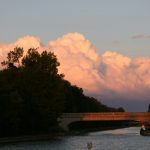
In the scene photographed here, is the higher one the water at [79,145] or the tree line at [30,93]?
the tree line at [30,93]

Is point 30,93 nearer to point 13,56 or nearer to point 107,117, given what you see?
point 13,56

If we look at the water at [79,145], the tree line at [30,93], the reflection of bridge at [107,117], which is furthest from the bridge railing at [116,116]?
the water at [79,145]

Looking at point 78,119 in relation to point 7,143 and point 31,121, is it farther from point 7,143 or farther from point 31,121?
point 7,143

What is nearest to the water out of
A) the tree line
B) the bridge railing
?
the tree line

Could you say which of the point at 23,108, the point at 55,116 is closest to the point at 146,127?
the point at 55,116

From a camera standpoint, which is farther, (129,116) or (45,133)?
(129,116)

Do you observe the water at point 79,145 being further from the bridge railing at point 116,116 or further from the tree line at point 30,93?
the bridge railing at point 116,116

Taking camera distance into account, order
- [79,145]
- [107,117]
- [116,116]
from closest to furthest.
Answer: [79,145] → [116,116] → [107,117]

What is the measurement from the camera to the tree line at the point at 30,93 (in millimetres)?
128750

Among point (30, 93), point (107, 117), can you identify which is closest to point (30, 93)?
point (30, 93)

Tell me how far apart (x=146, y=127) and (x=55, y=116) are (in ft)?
109

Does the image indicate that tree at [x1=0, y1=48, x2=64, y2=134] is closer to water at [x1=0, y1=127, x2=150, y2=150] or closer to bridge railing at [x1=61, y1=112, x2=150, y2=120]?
water at [x1=0, y1=127, x2=150, y2=150]

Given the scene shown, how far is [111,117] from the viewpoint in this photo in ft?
565

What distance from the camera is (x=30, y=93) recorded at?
5669 inches
